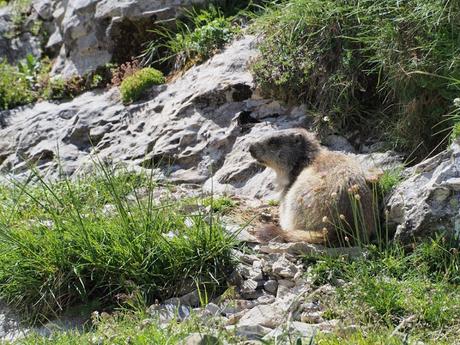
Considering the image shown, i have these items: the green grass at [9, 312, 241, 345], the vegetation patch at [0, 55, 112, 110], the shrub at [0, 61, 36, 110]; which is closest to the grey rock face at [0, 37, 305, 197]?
the vegetation patch at [0, 55, 112, 110]

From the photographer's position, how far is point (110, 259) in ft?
22.5

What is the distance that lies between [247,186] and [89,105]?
3.53m

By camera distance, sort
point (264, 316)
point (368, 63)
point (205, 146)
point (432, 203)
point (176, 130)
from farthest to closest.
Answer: point (176, 130), point (205, 146), point (368, 63), point (432, 203), point (264, 316)

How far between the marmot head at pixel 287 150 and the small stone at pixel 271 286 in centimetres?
201

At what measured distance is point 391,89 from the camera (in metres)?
8.88

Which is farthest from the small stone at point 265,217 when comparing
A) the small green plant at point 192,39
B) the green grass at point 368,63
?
the small green plant at point 192,39

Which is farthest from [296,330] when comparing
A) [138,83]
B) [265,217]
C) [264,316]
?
[138,83]

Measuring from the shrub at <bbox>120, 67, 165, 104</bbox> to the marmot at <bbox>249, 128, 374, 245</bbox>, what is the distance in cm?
374

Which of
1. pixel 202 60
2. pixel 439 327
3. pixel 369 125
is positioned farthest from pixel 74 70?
pixel 439 327

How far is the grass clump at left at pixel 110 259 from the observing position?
6828 millimetres

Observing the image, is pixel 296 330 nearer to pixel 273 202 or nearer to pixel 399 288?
pixel 399 288

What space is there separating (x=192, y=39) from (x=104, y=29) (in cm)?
194

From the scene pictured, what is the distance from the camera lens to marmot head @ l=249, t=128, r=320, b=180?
8.71 metres

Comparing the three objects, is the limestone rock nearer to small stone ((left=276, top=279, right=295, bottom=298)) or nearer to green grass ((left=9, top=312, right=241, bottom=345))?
green grass ((left=9, top=312, right=241, bottom=345))
